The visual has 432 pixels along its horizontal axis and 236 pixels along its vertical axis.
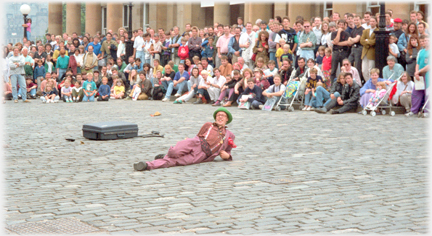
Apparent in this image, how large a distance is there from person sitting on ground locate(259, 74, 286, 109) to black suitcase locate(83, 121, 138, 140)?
736 centimetres

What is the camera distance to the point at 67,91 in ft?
77.9

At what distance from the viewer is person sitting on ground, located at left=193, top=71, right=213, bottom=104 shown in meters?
21.6

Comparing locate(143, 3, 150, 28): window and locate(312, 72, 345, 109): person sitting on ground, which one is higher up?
locate(143, 3, 150, 28): window

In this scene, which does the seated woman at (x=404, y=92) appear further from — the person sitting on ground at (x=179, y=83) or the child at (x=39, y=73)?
the child at (x=39, y=73)

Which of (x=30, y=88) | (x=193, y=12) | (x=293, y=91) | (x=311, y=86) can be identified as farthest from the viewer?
(x=193, y=12)

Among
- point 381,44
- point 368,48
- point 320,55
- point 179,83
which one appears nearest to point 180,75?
point 179,83

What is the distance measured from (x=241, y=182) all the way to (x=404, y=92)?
9.52 meters

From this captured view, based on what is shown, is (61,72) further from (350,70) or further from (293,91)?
(350,70)

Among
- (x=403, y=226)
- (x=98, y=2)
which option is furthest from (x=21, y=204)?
(x=98, y=2)

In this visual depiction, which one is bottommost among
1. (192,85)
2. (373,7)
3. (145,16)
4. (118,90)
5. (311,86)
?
(118,90)

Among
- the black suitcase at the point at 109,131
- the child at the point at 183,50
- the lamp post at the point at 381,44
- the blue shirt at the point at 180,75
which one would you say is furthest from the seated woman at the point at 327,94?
the black suitcase at the point at 109,131

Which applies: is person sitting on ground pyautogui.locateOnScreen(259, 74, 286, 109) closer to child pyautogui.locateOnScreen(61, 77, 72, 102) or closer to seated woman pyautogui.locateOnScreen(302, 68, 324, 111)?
seated woman pyautogui.locateOnScreen(302, 68, 324, 111)

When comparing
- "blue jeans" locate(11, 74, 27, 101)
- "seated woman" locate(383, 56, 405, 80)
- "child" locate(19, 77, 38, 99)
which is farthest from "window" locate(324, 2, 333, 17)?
"blue jeans" locate(11, 74, 27, 101)

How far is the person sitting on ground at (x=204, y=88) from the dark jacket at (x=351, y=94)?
5617 millimetres
